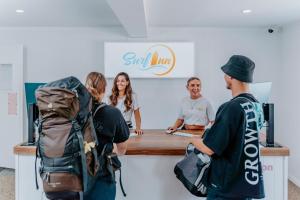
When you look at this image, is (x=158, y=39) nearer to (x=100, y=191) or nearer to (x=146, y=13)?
(x=146, y=13)

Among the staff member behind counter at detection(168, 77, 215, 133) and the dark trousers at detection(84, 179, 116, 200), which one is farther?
the staff member behind counter at detection(168, 77, 215, 133)

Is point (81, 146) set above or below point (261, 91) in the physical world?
below

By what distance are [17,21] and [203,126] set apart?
311cm

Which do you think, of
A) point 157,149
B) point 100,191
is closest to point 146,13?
point 157,149

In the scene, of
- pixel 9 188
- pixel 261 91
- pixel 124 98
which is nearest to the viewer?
pixel 261 91

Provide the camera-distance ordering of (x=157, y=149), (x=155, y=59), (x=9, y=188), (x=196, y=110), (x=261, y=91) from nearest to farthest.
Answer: (x=157, y=149)
(x=261, y=91)
(x=196, y=110)
(x=9, y=188)
(x=155, y=59)

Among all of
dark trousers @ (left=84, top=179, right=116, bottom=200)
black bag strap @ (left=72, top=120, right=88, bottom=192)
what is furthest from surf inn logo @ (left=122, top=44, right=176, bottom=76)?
black bag strap @ (left=72, top=120, right=88, bottom=192)

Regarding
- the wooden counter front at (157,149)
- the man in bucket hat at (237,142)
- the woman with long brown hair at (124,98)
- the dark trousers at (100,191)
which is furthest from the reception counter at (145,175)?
the woman with long brown hair at (124,98)

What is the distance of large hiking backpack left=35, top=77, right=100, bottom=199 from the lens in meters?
1.46

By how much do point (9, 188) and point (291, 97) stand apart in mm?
4148

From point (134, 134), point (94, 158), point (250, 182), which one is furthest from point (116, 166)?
point (134, 134)

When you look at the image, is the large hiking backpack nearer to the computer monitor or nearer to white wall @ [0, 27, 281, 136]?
the computer monitor

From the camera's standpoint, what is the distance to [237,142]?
154 centimetres

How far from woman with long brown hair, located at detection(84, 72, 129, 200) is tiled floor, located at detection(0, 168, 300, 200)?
8.39 feet
